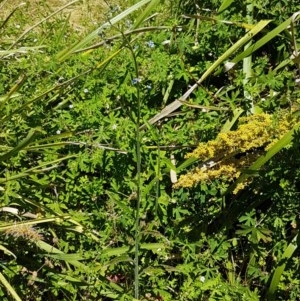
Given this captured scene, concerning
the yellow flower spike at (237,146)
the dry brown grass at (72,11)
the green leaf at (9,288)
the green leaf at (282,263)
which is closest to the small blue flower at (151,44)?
the yellow flower spike at (237,146)

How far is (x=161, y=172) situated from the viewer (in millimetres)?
2713

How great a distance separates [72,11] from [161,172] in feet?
7.91

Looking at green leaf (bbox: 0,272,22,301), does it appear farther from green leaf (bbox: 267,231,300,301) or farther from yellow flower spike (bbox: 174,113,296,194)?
green leaf (bbox: 267,231,300,301)

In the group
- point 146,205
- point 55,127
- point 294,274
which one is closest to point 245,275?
point 294,274

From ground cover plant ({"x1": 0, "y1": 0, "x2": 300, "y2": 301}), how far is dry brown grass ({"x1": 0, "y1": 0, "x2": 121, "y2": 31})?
1463 mm

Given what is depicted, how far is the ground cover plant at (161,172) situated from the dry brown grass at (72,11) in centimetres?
146

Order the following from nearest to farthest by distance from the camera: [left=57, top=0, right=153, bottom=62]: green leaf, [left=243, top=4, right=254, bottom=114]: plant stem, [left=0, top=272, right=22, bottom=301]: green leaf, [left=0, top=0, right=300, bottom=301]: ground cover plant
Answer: [left=0, top=272, right=22, bottom=301]: green leaf, [left=0, top=0, right=300, bottom=301]: ground cover plant, [left=243, top=4, right=254, bottom=114]: plant stem, [left=57, top=0, right=153, bottom=62]: green leaf

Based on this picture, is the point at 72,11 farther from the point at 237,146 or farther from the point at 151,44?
the point at 237,146

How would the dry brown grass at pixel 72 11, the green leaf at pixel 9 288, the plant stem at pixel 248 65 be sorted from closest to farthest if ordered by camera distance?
the green leaf at pixel 9 288 < the plant stem at pixel 248 65 < the dry brown grass at pixel 72 11

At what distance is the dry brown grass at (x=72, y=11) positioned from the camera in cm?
455

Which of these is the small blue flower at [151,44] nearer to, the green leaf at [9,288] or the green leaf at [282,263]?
the green leaf at [282,263]

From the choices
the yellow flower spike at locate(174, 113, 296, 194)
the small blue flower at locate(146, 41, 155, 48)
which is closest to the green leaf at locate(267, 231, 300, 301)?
the yellow flower spike at locate(174, 113, 296, 194)

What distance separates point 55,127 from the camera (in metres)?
2.95

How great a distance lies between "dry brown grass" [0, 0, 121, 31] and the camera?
4555mm
